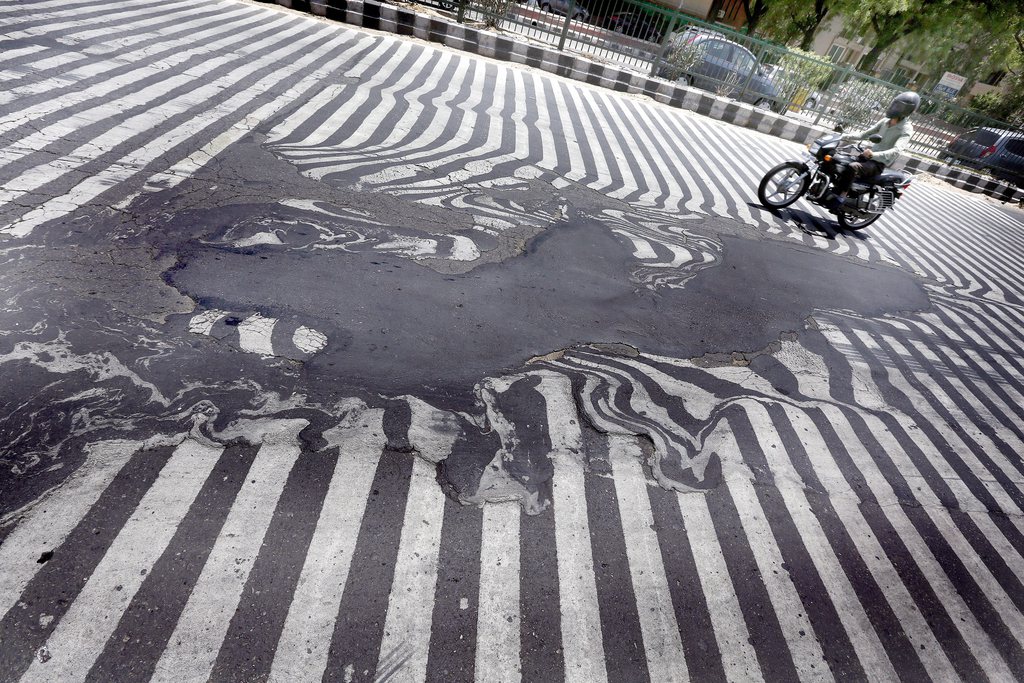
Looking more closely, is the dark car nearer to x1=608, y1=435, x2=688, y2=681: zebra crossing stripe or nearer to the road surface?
the road surface

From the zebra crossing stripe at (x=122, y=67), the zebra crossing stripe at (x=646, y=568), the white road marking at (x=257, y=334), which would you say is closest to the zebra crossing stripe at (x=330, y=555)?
the white road marking at (x=257, y=334)

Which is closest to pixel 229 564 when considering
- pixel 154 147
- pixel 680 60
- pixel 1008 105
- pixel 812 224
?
pixel 154 147

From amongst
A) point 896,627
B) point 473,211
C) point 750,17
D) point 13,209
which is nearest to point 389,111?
point 473,211

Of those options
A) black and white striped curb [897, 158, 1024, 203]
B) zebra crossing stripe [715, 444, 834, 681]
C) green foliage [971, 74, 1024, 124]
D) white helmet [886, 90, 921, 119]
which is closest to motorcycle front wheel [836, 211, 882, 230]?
white helmet [886, 90, 921, 119]

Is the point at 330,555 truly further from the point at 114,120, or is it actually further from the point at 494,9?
the point at 494,9

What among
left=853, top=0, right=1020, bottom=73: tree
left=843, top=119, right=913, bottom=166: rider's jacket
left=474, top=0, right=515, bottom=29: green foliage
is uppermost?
left=853, top=0, right=1020, bottom=73: tree

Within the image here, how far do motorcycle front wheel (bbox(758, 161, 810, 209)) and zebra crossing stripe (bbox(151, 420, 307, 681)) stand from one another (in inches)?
283

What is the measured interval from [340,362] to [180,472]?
3.35 feet

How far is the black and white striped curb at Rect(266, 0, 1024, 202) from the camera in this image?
11.0 m

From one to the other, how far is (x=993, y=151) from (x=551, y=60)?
13183 millimetres

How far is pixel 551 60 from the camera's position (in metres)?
11.7

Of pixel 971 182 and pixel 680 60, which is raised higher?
pixel 680 60

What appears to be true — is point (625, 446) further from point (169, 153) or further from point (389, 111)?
point (389, 111)

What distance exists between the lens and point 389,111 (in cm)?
700
